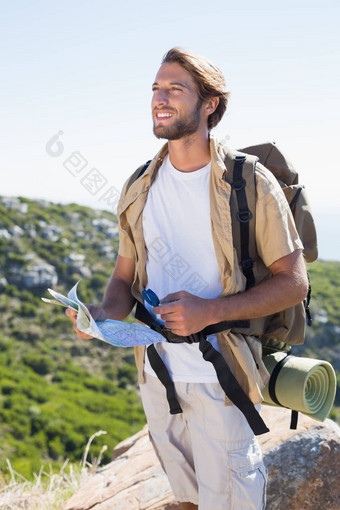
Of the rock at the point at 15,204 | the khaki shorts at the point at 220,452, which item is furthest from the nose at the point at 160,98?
the rock at the point at 15,204

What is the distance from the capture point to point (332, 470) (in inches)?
99.0

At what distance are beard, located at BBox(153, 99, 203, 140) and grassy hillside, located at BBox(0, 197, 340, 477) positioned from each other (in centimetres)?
1573

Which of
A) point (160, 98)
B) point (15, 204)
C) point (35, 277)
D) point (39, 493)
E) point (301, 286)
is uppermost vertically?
point (160, 98)

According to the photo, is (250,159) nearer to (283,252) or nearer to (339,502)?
(283,252)

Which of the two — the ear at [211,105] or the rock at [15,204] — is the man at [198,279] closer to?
the ear at [211,105]

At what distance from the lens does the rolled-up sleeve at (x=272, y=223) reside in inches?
69.7

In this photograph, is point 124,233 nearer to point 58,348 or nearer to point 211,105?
point 211,105

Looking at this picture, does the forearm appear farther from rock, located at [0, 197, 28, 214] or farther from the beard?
rock, located at [0, 197, 28, 214]

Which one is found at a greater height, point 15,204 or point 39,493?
point 15,204

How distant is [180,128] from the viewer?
1.92 m

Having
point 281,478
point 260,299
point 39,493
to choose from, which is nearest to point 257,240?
point 260,299

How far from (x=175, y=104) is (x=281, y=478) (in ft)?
5.47

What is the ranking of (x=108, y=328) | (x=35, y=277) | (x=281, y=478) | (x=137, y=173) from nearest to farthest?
(x=108, y=328) → (x=137, y=173) → (x=281, y=478) → (x=35, y=277)

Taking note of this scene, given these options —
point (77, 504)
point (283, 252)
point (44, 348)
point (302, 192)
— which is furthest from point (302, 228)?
point (44, 348)
